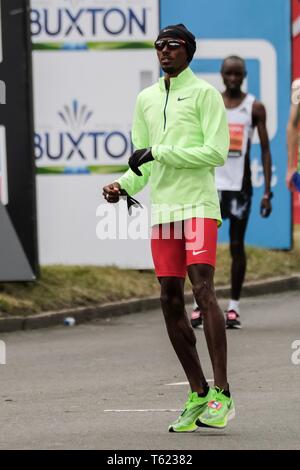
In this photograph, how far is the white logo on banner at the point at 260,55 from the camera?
60.6 ft

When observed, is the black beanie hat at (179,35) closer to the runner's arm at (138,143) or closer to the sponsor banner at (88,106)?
the runner's arm at (138,143)

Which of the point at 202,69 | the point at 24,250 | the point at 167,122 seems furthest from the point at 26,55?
the point at 167,122

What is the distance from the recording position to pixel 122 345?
507 inches

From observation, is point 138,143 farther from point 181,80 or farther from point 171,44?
point 171,44

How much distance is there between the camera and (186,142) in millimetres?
8508

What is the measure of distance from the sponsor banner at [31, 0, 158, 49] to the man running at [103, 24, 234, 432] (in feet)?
25.2

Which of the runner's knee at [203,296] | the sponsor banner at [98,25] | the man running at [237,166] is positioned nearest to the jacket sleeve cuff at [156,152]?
the runner's knee at [203,296]

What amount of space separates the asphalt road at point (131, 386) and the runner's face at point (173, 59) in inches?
70.6

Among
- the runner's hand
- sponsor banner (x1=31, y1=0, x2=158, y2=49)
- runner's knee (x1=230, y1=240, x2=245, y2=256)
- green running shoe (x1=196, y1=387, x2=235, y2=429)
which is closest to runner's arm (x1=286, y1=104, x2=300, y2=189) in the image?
runner's knee (x1=230, y1=240, x2=245, y2=256)

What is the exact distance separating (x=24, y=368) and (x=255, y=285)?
5440mm

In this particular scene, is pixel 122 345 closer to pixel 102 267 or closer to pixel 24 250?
pixel 24 250

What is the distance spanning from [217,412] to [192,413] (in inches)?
6.2

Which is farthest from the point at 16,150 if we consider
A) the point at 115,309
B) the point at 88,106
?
the point at 88,106

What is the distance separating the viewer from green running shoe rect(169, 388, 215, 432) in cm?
838
